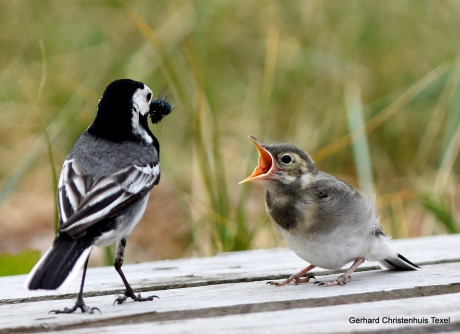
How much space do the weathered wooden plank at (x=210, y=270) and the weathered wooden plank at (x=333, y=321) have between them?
1008 millimetres

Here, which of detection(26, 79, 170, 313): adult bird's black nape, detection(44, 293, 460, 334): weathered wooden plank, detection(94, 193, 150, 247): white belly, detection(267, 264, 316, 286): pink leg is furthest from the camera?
detection(267, 264, 316, 286): pink leg

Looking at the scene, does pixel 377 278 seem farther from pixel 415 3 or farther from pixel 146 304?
pixel 415 3

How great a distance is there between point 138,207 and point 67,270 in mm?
678

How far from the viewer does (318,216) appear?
160 inches

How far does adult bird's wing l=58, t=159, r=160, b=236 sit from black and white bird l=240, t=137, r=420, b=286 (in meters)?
0.63

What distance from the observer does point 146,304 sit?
11.1ft

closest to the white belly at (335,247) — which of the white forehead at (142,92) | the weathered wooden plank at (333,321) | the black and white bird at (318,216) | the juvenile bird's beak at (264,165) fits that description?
the black and white bird at (318,216)

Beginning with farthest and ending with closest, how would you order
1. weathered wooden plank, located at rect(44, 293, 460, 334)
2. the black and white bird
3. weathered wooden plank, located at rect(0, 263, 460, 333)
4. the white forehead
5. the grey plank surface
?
the white forehead → the black and white bird → weathered wooden plank, located at rect(0, 263, 460, 333) → the grey plank surface → weathered wooden plank, located at rect(44, 293, 460, 334)

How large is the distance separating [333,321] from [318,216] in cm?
128

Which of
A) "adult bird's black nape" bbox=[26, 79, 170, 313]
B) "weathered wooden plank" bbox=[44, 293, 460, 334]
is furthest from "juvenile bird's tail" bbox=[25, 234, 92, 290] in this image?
"weathered wooden plank" bbox=[44, 293, 460, 334]

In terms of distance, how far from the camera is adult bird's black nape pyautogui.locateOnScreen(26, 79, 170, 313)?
3195 mm

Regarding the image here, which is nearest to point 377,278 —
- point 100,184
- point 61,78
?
point 100,184

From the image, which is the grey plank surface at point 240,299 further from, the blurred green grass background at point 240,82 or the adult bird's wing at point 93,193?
the blurred green grass background at point 240,82

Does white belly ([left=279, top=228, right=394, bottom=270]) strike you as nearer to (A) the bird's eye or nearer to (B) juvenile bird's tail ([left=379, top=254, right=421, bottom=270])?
(B) juvenile bird's tail ([left=379, top=254, right=421, bottom=270])
